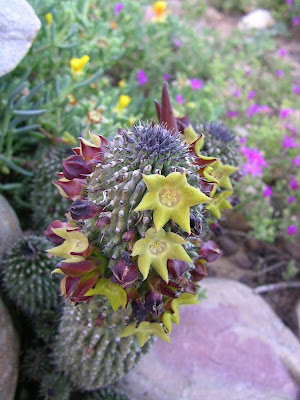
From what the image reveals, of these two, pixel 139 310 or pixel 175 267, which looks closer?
pixel 175 267

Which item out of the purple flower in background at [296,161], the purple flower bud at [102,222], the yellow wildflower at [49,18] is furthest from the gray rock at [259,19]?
the purple flower bud at [102,222]

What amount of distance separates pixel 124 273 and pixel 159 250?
0.11 m

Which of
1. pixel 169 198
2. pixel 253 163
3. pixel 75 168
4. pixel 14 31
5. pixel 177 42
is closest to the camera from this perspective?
pixel 169 198

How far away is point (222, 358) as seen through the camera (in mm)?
2184

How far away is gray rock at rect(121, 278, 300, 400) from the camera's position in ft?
6.65

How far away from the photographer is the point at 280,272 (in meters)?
3.04

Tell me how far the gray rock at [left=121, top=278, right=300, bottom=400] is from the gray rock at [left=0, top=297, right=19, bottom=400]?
20.7 inches

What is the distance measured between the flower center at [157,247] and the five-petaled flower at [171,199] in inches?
3.3

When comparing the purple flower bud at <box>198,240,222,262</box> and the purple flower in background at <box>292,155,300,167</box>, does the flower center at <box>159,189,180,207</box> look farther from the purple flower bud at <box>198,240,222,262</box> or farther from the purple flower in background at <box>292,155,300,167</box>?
the purple flower in background at <box>292,155,300,167</box>

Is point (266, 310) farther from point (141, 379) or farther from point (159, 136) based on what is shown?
point (159, 136)

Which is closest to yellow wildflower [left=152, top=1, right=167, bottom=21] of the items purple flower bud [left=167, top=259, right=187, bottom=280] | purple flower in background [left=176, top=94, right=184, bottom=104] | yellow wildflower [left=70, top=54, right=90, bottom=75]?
purple flower in background [left=176, top=94, right=184, bottom=104]

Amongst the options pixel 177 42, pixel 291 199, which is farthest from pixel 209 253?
pixel 177 42

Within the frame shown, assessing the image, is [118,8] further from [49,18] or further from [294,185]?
[294,185]

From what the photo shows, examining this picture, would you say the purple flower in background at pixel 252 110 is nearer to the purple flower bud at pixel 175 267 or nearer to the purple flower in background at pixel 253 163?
the purple flower in background at pixel 253 163
